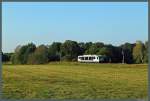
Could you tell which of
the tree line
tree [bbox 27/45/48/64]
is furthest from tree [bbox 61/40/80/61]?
tree [bbox 27/45/48/64]

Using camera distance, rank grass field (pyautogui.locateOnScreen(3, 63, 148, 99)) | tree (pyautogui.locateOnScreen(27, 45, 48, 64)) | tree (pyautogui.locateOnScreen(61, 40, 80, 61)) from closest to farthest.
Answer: grass field (pyautogui.locateOnScreen(3, 63, 148, 99))
tree (pyautogui.locateOnScreen(27, 45, 48, 64))
tree (pyautogui.locateOnScreen(61, 40, 80, 61))

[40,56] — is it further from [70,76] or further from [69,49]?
[70,76]

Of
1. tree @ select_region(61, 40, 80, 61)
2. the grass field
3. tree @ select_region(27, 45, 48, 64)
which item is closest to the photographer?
the grass field

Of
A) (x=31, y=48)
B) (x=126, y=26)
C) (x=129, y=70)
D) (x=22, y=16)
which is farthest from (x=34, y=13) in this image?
(x=129, y=70)

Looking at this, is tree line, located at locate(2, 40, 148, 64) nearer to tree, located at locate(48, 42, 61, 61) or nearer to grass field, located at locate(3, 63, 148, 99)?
tree, located at locate(48, 42, 61, 61)

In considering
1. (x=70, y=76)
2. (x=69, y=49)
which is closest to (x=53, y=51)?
(x=69, y=49)

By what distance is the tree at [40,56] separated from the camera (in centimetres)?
1154

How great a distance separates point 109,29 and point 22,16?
8.98ft

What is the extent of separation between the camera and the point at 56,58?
13.2 m

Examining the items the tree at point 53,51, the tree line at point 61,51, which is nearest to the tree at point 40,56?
the tree line at point 61,51

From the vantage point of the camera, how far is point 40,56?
13047mm

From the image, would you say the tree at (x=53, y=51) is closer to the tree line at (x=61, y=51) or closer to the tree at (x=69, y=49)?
the tree line at (x=61, y=51)

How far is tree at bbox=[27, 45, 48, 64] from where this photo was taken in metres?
11.5

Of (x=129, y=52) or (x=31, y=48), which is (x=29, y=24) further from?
(x=31, y=48)
